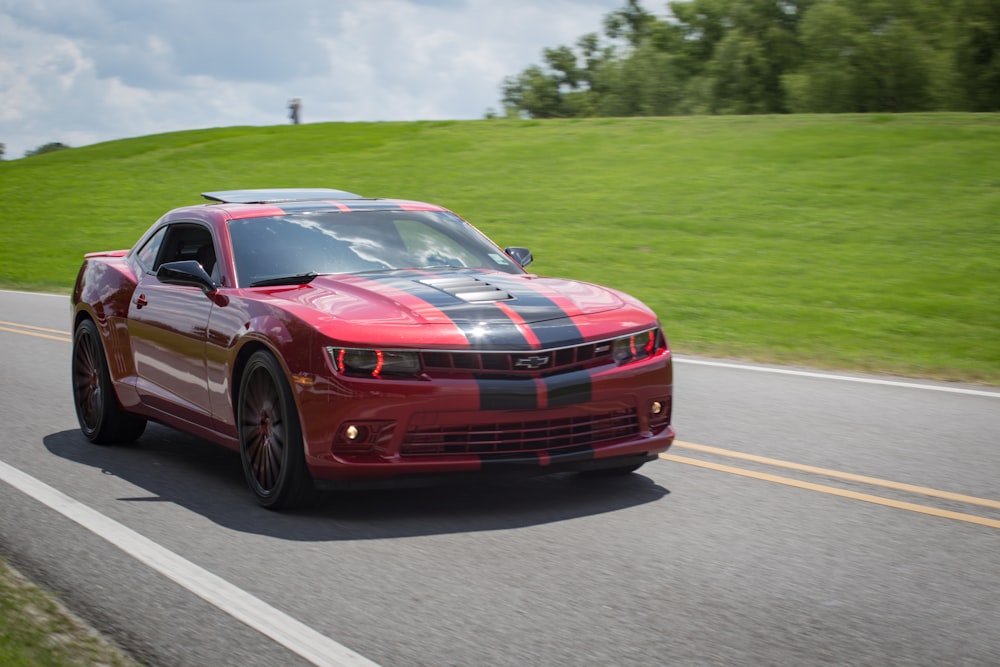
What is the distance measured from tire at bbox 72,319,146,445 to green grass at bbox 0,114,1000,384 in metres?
5.95

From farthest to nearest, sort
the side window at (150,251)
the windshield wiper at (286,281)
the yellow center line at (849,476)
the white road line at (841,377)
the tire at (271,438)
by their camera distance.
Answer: the white road line at (841,377) < the side window at (150,251) < the windshield wiper at (286,281) < the yellow center line at (849,476) < the tire at (271,438)

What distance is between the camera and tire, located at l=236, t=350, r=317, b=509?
5836 millimetres

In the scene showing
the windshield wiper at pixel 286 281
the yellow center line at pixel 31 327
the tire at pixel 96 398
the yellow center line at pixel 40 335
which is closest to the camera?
the windshield wiper at pixel 286 281

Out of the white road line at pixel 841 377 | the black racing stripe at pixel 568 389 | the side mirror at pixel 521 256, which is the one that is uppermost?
the side mirror at pixel 521 256

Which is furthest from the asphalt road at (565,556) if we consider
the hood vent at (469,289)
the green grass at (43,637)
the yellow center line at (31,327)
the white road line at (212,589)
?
the yellow center line at (31,327)

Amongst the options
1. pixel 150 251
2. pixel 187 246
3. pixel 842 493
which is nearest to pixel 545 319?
pixel 842 493

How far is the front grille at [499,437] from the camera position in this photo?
18.6 ft

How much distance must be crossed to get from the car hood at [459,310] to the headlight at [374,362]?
5cm

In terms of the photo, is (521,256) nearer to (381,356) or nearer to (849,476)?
(381,356)

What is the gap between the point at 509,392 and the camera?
564cm

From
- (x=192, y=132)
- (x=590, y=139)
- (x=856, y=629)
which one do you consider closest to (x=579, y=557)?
(x=856, y=629)

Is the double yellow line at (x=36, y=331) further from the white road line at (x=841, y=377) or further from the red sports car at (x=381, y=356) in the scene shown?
the red sports car at (x=381, y=356)

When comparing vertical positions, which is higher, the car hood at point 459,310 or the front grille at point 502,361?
the car hood at point 459,310

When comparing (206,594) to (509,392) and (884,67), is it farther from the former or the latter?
(884,67)
